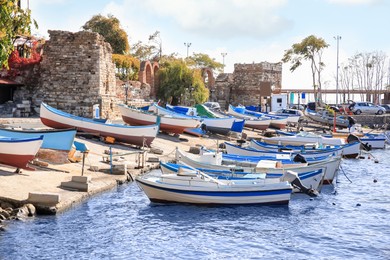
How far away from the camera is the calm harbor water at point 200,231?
13.9 m

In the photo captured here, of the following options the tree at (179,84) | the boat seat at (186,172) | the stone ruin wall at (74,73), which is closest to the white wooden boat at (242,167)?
the boat seat at (186,172)

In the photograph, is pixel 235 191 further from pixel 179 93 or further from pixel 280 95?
pixel 280 95

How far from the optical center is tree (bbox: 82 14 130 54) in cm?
5197

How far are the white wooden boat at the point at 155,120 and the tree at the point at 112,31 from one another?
1973cm

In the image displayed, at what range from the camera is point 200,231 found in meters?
15.8

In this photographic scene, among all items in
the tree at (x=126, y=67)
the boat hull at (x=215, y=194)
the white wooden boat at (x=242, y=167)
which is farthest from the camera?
the tree at (x=126, y=67)

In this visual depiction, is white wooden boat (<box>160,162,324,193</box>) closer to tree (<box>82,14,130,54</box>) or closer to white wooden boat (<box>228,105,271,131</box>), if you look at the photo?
white wooden boat (<box>228,105,271,131</box>)

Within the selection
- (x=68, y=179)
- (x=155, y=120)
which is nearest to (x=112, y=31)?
(x=155, y=120)

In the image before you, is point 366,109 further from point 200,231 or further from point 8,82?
point 200,231

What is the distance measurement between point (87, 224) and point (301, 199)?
8.44 metres

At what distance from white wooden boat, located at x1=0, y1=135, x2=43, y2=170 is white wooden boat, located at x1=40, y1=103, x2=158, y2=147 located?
8.76 metres

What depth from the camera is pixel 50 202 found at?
1617 cm

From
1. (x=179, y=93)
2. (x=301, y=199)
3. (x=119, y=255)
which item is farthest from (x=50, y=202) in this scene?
(x=179, y=93)

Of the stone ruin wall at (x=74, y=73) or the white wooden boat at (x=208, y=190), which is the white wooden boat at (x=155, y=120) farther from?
the white wooden boat at (x=208, y=190)
